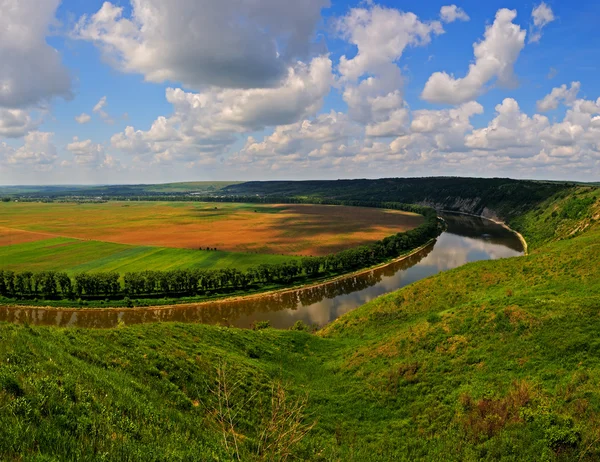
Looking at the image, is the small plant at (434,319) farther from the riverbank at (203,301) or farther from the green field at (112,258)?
the green field at (112,258)

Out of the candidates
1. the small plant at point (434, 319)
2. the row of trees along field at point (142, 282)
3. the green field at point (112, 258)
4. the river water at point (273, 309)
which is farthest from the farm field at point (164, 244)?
the small plant at point (434, 319)

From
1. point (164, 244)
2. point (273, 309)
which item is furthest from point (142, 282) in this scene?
point (164, 244)

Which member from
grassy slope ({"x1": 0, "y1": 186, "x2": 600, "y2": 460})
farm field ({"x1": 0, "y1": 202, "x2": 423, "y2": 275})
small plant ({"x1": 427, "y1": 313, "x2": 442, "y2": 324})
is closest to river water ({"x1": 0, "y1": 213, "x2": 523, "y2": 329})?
farm field ({"x1": 0, "y1": 202, "x2": 423, "y2": 275})

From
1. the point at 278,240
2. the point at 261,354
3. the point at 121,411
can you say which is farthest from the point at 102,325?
the point at 278,240

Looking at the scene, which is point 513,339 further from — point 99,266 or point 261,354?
point 99,266

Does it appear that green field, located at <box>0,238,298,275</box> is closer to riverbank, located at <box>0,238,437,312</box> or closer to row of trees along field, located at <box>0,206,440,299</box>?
row of trees along field, located at <box>0,206,440,299</box>

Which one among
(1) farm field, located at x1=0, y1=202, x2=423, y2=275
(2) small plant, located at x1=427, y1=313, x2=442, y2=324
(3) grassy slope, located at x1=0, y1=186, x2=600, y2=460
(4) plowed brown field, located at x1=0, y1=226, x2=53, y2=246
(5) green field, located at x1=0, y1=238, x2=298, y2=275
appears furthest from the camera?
(4) plowed brown field, located at x1=0, y1=226, x2=53, y2=246

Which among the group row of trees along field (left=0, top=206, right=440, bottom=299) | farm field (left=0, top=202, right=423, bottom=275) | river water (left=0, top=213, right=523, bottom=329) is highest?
farm field (left=0, top=202, right=423, bottom=275)
